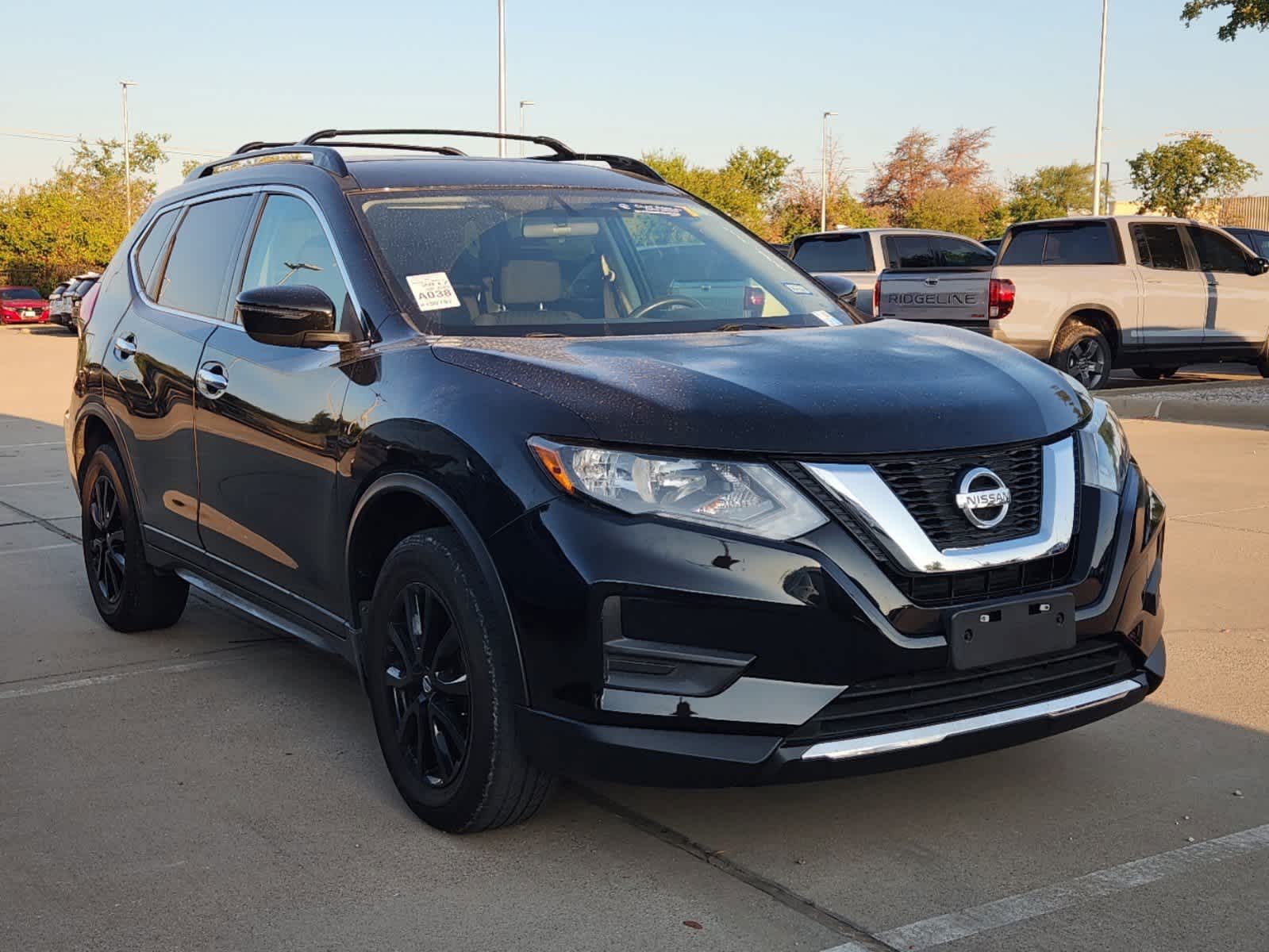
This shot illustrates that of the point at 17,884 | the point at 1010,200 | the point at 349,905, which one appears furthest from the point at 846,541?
the point at 1010,200

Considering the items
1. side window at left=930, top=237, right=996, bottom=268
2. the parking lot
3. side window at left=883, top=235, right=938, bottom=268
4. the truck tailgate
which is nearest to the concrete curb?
the truck tailgate

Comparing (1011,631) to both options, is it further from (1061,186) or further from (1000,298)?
(1061,186)

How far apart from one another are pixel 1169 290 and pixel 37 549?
37.8 feet

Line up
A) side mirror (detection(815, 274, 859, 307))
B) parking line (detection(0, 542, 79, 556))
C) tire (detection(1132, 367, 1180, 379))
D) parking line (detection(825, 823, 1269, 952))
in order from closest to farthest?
parking line (detection(825, 823, 1269, 952)) → side mirror (detection(815, 274, 859, 307)) → parking line (detection(0, 542, 79, 556)) → tire (detection(1132, 367, 1180, 379))

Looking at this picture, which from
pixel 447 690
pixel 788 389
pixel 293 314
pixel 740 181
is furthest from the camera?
pixel 740 181

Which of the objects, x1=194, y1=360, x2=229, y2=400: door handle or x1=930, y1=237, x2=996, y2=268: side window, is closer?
→ x1=194, y1=360, x2=229, y2=400: door handle

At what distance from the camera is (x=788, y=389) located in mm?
3352

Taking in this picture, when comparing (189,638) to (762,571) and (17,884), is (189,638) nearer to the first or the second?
(17,884)

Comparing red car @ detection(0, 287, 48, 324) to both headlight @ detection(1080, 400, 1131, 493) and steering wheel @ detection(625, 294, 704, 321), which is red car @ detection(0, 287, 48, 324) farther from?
headlight @ detection(1080, 400, 1131, 493)

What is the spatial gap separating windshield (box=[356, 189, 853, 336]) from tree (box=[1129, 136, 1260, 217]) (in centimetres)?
5451

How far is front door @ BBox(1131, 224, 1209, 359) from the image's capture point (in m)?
14.9

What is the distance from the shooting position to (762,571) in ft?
10.1

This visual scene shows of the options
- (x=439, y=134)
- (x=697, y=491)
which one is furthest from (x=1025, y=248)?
(x=697, y=491)

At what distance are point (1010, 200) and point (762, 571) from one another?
74.0 metres
